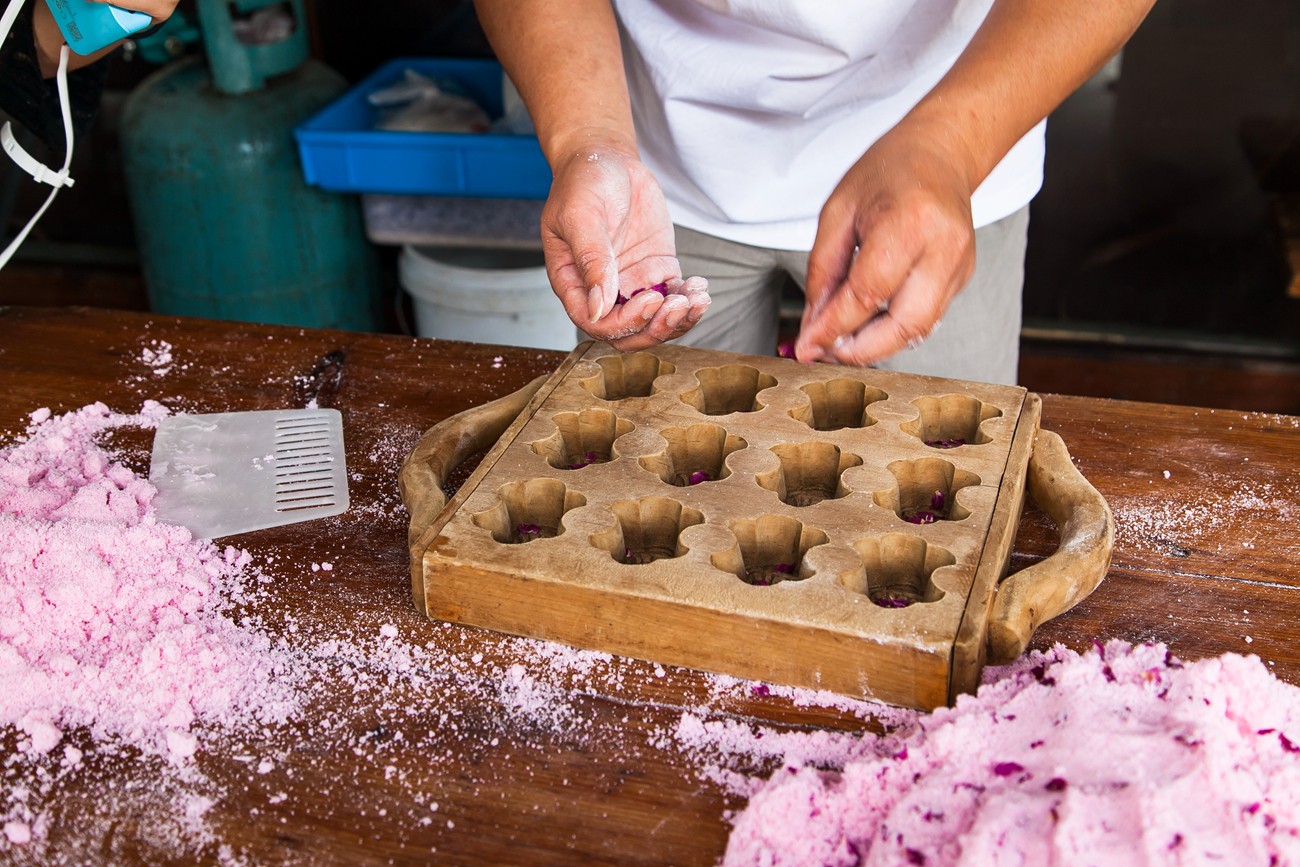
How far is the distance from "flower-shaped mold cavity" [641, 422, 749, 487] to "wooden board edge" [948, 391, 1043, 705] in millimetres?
268

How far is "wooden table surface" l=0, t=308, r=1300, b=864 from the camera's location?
83cm

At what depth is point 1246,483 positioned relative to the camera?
1.26 metres

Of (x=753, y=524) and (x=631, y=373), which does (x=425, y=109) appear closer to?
(x=631, y=373)

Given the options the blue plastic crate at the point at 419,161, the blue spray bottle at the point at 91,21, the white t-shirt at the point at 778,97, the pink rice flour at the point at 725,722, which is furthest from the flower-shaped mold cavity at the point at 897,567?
the blue plastic crate at the point at 419,161

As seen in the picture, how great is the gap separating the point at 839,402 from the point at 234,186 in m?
Result: 1.82

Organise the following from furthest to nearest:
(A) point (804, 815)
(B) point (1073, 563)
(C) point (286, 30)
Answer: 1. (C) point (286, 30)
2. (B) point (1073, 563)
3. (A) point (804, 815)

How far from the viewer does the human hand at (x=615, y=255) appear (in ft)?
3.95

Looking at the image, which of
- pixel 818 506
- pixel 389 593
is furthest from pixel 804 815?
pixel 389 593

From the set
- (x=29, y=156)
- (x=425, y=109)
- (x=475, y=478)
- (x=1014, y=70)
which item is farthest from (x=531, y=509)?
(x=425, y=109)

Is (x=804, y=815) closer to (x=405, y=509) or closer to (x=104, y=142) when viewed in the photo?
(x=405, y=509)

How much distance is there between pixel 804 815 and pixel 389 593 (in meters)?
0.48

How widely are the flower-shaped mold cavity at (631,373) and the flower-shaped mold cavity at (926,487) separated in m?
0.32

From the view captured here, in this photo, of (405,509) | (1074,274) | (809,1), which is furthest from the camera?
(1074,274)

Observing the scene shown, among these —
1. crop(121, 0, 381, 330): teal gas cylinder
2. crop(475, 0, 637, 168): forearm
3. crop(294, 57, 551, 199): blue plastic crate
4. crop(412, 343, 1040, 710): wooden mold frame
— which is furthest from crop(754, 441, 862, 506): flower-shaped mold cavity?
crop(121, 0, 381, 330): teal gas cylinder
